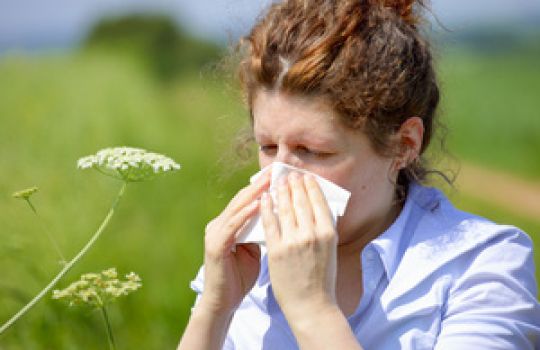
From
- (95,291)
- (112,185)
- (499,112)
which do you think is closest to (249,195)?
(95,291)

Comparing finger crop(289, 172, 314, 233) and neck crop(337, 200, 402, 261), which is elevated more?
finger crop(289, 172, 314, 233)

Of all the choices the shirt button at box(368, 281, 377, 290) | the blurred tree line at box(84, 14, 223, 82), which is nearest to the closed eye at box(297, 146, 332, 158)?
the shirt button at box(368, 281, 377, 290)

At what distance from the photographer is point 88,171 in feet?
18.7

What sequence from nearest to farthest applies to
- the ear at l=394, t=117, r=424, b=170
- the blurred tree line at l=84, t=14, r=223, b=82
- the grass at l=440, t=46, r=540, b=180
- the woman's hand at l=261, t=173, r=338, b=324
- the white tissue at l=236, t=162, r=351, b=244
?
the woman's hand at l=261, t=173, r=338, b=324
the white tissue at l=236, t=162, r=351, b=244
the ear at l=394, t=117, r=424, b=170
the grass at l=440, t=46, r=540, b=180
the blurred tree line at l=84, t=14, r=223, b=82

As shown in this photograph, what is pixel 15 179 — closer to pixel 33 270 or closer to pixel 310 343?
pixel 33 270

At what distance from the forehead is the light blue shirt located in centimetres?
33

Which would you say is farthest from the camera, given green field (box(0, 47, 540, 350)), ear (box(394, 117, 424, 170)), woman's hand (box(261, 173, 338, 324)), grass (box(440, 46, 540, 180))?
grass (box(440, 46, 540, 180))

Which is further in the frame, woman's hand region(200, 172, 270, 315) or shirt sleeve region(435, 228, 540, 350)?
woman's hand region(200, 172, 270, 315)

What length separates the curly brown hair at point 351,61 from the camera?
242cm

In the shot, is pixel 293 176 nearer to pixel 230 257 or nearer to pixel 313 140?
pixel 313 140

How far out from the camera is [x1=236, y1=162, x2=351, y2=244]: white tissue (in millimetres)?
2330

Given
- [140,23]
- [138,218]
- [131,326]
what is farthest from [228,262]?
[140,23]

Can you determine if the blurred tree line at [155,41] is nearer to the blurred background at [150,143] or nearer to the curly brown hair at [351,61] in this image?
the blurred background at [150,143]

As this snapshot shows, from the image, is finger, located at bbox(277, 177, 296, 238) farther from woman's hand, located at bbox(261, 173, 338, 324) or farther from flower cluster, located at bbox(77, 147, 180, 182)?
flower cluster, located at bbox(77, 147, 180, 182)
